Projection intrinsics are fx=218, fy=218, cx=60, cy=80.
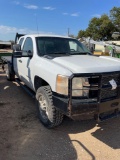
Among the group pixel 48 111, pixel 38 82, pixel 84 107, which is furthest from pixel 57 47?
pixel 84 107

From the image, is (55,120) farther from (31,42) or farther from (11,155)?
(31,42)

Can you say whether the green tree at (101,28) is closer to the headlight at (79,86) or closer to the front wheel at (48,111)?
the front wheel at (48,111)

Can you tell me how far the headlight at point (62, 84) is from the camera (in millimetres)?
3766

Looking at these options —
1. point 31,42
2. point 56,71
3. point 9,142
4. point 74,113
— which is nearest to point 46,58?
point 56,71

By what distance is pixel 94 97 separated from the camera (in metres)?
3.89

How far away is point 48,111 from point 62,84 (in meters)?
0.84

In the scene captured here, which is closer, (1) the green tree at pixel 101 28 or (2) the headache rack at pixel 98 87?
(2) the headache rack at pixel 98 87

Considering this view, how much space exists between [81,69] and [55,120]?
4.08 ft

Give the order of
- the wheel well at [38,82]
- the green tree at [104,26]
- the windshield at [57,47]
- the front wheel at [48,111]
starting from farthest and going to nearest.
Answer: the green tree at [104,26]
the windshield at [57,47]
the wheel well at [38,82]
the front wheel at [48,111]

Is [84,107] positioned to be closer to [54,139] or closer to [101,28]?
[54,139]

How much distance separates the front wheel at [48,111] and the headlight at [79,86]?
648mm

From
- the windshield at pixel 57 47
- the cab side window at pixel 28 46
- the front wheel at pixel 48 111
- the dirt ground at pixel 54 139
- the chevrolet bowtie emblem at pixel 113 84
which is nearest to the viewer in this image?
the dirt ground at pixel 54 139

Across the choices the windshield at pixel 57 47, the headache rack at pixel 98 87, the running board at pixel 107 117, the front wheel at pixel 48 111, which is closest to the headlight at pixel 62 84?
the headache rack at pixel 98 87

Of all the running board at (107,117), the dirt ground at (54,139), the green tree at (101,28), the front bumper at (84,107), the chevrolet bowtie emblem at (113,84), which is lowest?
the dirt ground at (54,139)
